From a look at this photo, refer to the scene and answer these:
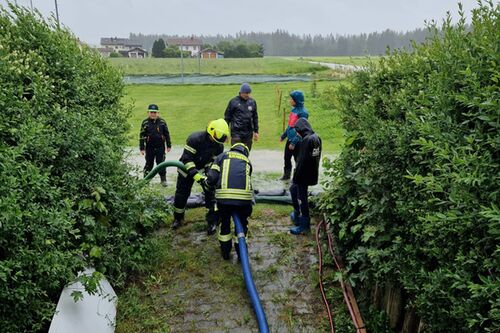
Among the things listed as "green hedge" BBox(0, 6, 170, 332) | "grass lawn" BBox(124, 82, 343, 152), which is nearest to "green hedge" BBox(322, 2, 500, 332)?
"green hedge" BBox(0, 6, 170, 332)

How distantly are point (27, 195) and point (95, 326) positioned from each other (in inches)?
52.7

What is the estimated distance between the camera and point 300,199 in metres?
5.56

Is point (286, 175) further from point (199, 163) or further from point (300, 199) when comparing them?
point (199, 163)

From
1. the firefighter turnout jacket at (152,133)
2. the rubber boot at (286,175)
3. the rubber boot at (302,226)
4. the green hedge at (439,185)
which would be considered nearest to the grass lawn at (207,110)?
the firefighter turnout jacket at (152,133)

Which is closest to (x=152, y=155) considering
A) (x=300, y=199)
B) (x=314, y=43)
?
(x=300, y=199)

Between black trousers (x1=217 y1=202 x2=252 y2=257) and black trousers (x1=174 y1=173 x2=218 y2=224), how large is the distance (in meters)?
0.80

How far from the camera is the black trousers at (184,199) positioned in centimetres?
566

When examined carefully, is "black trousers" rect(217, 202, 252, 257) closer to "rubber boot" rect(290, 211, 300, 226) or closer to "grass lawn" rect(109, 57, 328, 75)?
"rubber boot" rect(290, 211, 300, 226)

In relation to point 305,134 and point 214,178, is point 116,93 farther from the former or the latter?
point 305,134

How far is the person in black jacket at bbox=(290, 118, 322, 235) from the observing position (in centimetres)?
522

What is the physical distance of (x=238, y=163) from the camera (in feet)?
16.0

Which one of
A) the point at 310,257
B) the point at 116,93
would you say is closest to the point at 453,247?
the point at 310,257

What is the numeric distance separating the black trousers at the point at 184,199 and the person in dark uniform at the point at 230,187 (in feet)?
2.50

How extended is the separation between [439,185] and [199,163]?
12.6ft
